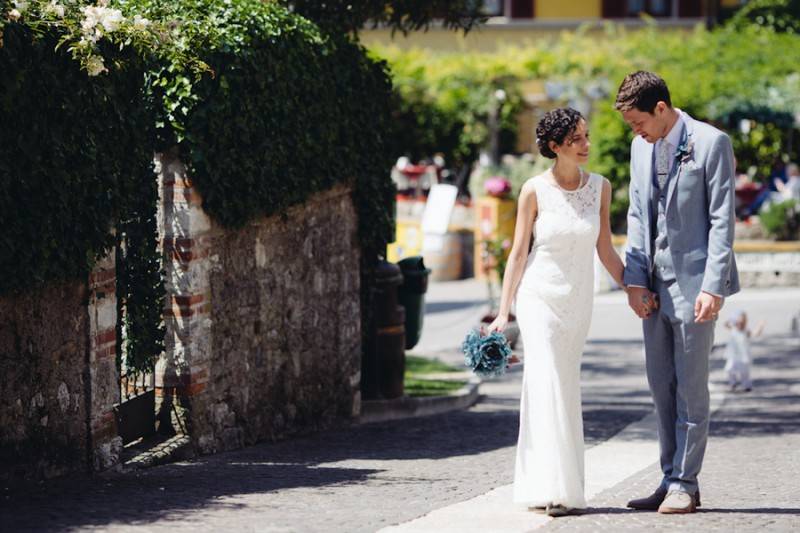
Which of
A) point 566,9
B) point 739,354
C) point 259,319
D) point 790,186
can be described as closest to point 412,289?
point 739,354

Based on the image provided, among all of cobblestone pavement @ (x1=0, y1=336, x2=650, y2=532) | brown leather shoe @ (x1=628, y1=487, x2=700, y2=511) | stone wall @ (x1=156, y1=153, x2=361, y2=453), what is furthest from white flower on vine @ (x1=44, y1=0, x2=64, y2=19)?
brown leather shoe @ (x1=628, y1=487, x2=700, y2=511)

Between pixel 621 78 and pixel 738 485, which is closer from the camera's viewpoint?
pixel 738 485

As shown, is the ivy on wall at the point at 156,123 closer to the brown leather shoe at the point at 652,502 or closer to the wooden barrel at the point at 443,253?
the brown leather shoe at the point at 652,502

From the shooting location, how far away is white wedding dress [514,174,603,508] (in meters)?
6.60

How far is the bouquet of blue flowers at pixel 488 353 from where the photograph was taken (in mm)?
6953

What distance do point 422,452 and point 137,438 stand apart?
201 cm

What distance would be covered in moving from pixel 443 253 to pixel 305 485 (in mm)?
18211

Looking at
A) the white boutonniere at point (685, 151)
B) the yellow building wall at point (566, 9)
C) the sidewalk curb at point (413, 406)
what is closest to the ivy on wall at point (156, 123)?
the sidewalk curb at point (413, 406)

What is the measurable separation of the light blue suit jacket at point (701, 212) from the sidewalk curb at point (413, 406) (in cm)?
561

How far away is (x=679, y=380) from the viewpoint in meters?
6.66

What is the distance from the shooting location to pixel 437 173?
107 feet

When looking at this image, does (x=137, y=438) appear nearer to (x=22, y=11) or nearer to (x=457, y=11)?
(x=22, y=11)

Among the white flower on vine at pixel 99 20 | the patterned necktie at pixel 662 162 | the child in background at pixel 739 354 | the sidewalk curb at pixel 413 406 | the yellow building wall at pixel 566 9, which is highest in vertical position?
the yellow building wall at pixel 566 9

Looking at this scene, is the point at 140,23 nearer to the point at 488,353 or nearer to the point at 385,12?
the point at 488,353
